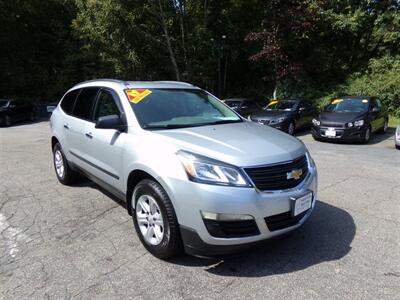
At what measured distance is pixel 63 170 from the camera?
5863 mm

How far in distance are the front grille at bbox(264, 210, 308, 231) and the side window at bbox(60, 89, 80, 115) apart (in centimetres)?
375

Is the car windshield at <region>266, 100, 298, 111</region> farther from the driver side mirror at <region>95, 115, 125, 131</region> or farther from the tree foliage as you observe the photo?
the driver side mirror at <region>95, 115, 125, 131</region>

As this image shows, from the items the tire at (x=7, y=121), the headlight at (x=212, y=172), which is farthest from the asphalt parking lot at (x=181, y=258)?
the tire at (x=7, y=121)

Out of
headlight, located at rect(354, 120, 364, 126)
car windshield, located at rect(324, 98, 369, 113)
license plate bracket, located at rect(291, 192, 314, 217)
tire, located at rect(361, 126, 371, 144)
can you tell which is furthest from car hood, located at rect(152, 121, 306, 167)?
car windshield, located at rect(324, 98, 369, 113)

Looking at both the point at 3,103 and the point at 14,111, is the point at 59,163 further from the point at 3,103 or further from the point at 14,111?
the point at 3,103

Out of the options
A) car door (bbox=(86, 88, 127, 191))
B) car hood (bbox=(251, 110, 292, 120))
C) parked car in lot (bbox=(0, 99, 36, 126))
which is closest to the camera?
car door (bbox=(86, 88, 127, 191))

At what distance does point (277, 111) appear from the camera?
12.9 meters

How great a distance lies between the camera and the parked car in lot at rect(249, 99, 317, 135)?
1211 cm

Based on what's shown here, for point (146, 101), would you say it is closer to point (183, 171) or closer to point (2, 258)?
point (183, 171)

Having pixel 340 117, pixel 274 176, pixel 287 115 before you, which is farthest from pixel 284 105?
pixel 274 176

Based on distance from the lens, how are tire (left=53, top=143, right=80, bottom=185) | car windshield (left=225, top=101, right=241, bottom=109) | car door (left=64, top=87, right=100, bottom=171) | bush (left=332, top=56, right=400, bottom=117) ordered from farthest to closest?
bush (left=332, top=56, right=400, bottom=117) → car windshield (left=225, top=101, right=241, bottom=109) → tire (left=53, top=143, right=80, bottom=185) → car door (left=64, top=87, right=100, bottom=171)

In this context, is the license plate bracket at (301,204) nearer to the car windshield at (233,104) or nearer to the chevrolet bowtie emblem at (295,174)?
the chevrolet bowtie emblem at (295,174)

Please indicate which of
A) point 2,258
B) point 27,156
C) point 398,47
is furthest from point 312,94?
point 2,258

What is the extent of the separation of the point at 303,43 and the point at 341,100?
10751mm
